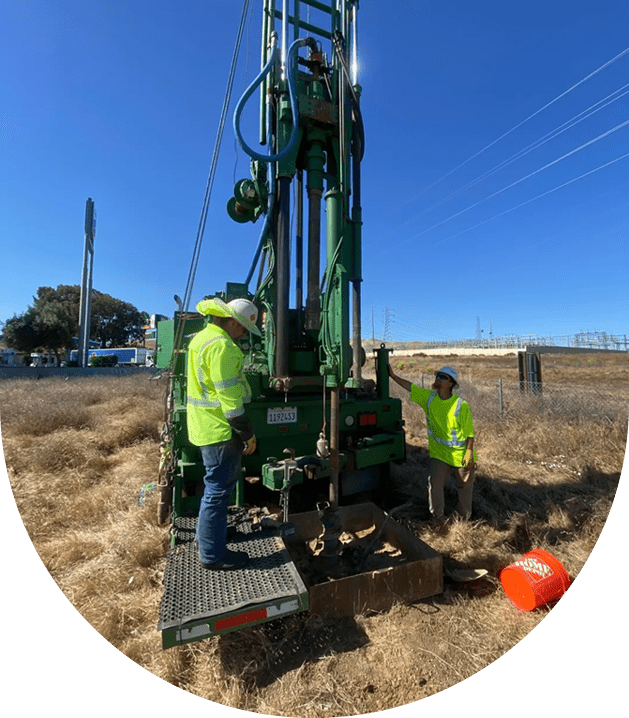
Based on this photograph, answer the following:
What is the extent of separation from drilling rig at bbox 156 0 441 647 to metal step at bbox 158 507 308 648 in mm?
34

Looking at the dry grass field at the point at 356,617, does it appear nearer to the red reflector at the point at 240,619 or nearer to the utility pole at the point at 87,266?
the red reflector at the point at 240,619

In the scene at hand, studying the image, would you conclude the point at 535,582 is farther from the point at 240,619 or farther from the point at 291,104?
the point at 291,104

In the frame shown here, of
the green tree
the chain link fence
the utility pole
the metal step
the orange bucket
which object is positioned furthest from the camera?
the green tree

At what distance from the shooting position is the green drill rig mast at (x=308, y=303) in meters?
3.58

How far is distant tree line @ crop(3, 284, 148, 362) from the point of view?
24.8 meters

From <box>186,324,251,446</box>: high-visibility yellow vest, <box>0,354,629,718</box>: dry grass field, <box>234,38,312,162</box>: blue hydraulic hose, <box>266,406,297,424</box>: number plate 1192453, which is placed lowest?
<box>0,354,629,718</box>: dry grass field

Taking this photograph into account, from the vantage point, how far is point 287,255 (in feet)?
13.1

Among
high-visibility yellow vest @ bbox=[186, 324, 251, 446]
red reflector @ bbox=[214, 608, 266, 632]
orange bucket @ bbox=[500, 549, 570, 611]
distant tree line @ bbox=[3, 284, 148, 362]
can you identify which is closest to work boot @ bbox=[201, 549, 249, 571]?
red reflector @ bbox=[214, 608, 266, 632]

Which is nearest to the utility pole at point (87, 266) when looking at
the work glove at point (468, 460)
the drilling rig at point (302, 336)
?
the drilling rig at point (302, 336)

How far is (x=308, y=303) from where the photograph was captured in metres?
4.35

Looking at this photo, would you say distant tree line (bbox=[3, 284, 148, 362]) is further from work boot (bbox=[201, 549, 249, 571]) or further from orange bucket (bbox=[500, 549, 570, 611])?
orange bucket (bbox=[500, 549, 570, 611])

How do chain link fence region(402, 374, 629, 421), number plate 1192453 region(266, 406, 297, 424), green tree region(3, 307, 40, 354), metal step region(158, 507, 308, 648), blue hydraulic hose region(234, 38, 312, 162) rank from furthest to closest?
green tree region(3, 307, 40, 354) → chain link fence region(402, 374, 629, 421) → number plate 1192453 region(266, 406, 297, 424) → blue hydraulic hose region(234, 38, 312, 162) → metal step region(158, 507, 308, 648)

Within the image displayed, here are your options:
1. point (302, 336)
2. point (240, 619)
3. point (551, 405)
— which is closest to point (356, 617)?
point (240, 619)

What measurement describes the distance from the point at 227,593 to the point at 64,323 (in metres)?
30.0
